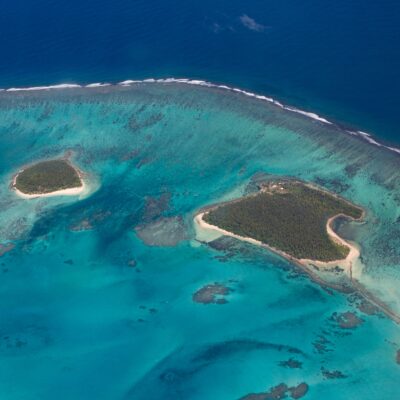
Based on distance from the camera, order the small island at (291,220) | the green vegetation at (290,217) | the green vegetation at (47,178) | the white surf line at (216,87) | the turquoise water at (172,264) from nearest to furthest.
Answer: the turquoise water at (172,264) < the small island at (291,220) < the green vegetation at (290,217) < the green vegetation at (47,178) < the white surf line at (216,87)

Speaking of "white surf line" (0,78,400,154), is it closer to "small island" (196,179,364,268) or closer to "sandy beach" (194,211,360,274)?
"small island" (196,179,364,268)

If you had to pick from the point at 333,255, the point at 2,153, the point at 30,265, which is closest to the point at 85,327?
the point at 30,265

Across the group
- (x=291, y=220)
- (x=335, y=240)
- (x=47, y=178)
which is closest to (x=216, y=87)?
(x=47, y=178)

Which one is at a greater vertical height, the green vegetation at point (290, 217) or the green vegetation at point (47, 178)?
the green vegetation at point (290, 217)

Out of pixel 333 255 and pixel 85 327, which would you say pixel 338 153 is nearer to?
pixel 333 255

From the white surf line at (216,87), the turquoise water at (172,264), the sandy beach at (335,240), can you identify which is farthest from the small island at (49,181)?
the white surf line at (216,87)

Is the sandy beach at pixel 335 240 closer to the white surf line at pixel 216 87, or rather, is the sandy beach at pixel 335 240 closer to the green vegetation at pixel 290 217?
the green vegetation at pixel 290 217
